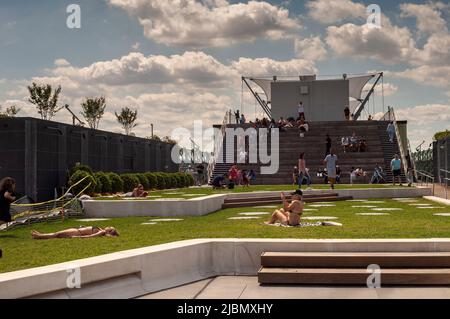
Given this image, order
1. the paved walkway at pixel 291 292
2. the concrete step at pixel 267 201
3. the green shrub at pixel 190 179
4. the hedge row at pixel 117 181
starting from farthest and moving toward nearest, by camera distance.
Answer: the green shrub at pixel 190 179
the hedge row at pixel 117 181
the concrete step at pixel 267 201
the paved walkway at pixel 291 292

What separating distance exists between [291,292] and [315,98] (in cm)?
4891

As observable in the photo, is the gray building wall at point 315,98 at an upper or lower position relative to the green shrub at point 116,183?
upper

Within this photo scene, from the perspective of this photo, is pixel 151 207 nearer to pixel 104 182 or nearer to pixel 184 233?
pixel 184 233

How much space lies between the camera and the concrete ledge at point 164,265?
760 cm

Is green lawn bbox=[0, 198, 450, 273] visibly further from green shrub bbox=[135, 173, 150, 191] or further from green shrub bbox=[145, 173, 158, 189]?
green shrub bbox=[145, 173, 158, 189]

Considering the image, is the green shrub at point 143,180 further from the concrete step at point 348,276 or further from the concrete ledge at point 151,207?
the concrete step at point 348,276

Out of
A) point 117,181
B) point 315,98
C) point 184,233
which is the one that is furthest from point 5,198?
point 315,98

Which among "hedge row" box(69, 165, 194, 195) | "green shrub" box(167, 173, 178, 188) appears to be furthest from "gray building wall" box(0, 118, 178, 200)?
"green shrub" box(167, 173, 178, 188)

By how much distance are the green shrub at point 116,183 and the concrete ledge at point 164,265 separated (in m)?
21.4

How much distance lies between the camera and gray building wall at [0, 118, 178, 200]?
25.6m

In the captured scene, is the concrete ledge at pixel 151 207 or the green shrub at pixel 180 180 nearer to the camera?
the concrete ledge at pixel 151 207

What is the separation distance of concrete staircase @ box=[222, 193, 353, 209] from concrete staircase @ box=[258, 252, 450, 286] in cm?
1241

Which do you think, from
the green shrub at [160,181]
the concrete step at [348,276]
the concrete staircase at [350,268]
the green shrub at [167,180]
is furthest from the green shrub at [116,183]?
the concrete step at [348,276]
